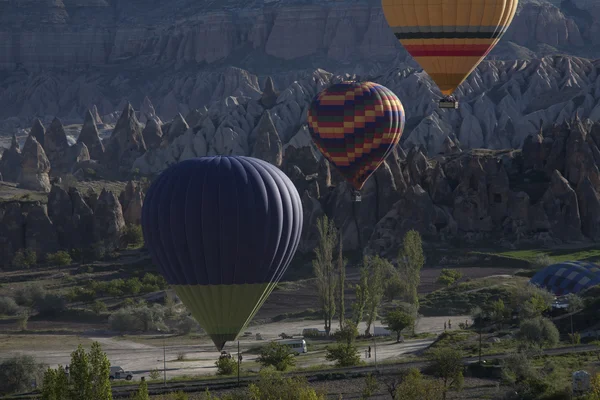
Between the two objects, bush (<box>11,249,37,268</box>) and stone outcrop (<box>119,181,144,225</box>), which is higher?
stone outcrop (<box>119,181,144,225</box>)

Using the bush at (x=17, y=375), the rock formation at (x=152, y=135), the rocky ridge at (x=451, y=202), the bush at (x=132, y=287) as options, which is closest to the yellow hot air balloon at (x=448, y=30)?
the bush at (x=17, y=375)

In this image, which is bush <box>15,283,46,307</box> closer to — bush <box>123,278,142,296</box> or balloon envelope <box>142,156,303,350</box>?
bush <box>123,278,142,296</box>

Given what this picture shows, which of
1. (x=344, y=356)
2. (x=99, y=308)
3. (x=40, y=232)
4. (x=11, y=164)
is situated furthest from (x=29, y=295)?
(x=11, y=164)

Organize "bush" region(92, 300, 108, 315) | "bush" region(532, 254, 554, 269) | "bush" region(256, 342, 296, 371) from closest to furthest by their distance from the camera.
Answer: "bush" region(256, 342, 296, 371) < "bush" region(92, 300, 108, 315) < "bush" region(532, 254, 554, 269)

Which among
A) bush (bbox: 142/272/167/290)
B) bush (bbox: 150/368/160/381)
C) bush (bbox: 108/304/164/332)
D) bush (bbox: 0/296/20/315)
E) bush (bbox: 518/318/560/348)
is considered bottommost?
bush (bbox: 150/368/160/381)

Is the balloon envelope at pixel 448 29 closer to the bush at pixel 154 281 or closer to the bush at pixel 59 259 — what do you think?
the bush at pixel 154 281

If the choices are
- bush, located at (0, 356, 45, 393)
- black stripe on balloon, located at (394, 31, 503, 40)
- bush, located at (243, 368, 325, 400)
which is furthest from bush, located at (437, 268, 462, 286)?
bush, located at (243, 368, 325, 400)

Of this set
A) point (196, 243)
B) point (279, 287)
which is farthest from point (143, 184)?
point (196, 243)
